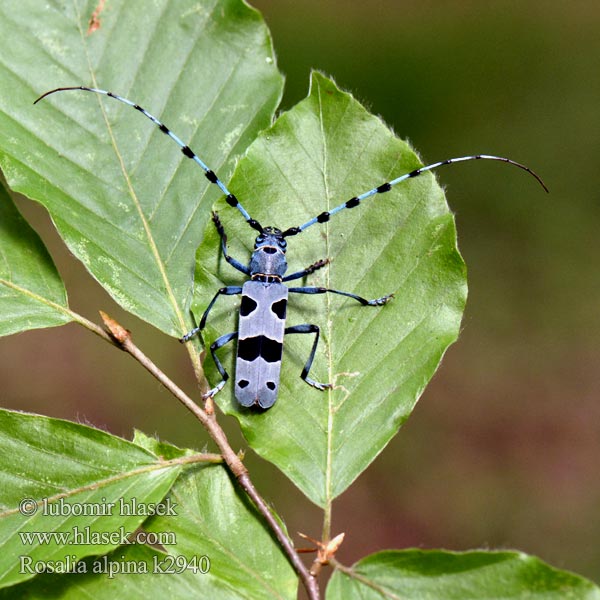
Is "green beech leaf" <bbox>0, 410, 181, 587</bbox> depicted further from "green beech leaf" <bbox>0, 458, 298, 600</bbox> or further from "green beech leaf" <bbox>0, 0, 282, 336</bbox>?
"green beech leaf" <bbox>0, 0, 282, 336</bbox>

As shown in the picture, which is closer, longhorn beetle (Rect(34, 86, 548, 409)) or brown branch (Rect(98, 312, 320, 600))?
brown branch (Rect(98, 312, 320, 600))

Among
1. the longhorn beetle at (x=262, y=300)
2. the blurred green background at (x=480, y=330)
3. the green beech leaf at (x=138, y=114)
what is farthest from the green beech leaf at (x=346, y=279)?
the blurred green background at (x=480, y=330)

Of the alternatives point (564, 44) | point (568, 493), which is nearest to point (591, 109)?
point (564, 44)

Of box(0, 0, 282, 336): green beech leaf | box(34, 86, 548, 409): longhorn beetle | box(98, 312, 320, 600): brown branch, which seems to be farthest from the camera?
box(0, 0, 282, 336): green beech leaf

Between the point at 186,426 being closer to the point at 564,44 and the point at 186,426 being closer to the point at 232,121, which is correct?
the point at 232,121

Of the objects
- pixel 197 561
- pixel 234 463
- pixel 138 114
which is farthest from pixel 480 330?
pixel 197 561

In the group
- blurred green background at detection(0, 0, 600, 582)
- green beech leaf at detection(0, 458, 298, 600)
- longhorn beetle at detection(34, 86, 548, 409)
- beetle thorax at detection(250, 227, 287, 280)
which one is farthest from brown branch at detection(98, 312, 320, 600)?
blurred green background at detection(0, 0, 600, 582)
